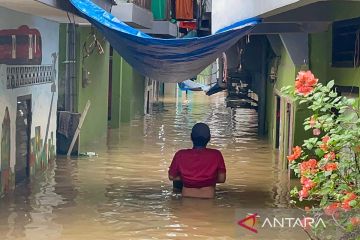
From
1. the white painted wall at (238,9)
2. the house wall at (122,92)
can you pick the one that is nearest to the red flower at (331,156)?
the white painted wall at (238,9)

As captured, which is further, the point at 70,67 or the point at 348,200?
the point at 70,67

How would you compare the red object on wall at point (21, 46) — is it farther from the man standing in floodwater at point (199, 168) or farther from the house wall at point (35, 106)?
the man standing in floodwater at point (199, 168)

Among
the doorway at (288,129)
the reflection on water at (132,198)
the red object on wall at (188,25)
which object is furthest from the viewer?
the red object on wall at (188,25)

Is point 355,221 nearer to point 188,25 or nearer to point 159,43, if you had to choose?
point 159,43

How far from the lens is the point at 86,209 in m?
10.4

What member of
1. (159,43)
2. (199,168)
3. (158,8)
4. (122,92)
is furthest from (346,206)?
(122,92)

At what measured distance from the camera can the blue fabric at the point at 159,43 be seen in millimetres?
10359

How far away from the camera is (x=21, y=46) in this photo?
11734 mm

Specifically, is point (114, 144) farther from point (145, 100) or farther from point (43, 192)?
point (145, 100)

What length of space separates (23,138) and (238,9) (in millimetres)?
4076

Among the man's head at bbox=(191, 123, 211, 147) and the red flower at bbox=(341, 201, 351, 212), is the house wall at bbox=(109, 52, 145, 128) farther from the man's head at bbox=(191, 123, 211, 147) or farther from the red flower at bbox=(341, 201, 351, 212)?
the red flower at bbox=(341, 201, 351, 212)

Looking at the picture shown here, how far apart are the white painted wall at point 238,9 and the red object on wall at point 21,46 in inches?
122

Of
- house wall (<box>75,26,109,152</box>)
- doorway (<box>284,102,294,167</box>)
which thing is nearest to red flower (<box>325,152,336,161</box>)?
doorway (<box>284,102,294,167</box>)

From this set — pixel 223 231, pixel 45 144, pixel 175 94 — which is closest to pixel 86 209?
pixel 223 231
